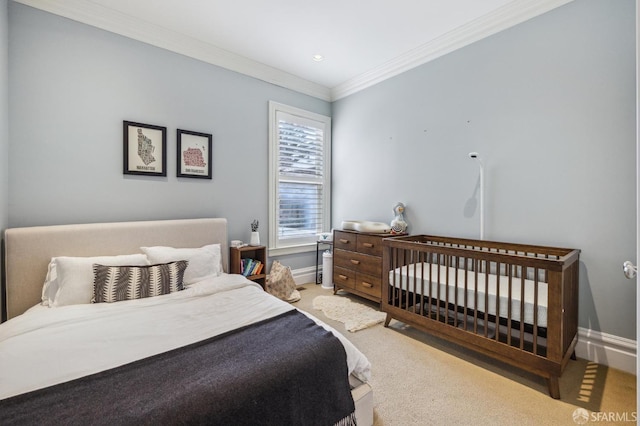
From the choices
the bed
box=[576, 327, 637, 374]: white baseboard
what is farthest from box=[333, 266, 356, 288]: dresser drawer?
box=[576, 327, 637, 374]: white baseboard

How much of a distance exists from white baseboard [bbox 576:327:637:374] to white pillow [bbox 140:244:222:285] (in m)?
3.02

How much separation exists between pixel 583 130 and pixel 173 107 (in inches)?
143

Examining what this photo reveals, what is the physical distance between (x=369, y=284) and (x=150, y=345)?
2.26 metres

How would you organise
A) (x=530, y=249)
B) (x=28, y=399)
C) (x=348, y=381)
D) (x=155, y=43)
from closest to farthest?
(x=28, y=399) → (x=348, y=381) → (x=530, y=249) → (x=155, y=43)

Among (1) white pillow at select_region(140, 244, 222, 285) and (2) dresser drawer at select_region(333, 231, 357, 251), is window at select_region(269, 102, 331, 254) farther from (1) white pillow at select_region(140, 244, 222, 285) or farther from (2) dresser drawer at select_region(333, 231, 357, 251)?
(1) white pillow at select_region(140, 244, 222, 285)

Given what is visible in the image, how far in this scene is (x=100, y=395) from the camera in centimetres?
98

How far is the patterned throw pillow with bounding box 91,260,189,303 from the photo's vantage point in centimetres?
194

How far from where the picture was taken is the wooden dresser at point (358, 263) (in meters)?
3.05

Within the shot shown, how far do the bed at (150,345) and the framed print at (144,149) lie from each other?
23.5 inches

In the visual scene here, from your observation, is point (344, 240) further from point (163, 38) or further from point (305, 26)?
point (163, 38)

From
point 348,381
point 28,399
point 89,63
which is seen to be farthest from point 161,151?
point 348,381

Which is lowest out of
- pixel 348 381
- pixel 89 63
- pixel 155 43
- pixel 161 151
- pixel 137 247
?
pixel 348 381

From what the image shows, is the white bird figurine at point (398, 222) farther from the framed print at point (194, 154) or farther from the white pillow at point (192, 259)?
A: the framed print at point (194, 154)

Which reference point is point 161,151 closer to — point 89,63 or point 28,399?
point 89,63
